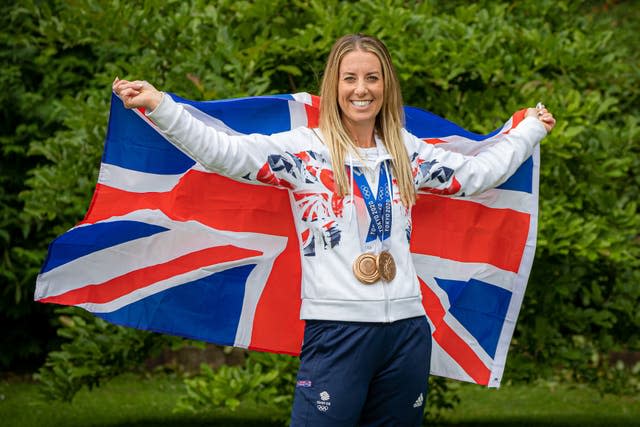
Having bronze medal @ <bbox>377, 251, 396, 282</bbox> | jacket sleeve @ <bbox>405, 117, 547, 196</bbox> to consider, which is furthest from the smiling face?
bronze medal @ <bbox>377, 251, 396, 282</bbox>

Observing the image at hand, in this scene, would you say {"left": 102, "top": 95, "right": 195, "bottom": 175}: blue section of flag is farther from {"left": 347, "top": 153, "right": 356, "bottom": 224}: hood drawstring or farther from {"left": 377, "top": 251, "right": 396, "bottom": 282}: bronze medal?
{"left": 377, "top": 251, "right": 396, "bottom": 282}: bronze medal

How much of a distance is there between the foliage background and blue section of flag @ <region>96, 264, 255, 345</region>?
1.39 meters

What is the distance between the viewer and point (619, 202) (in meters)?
5.69

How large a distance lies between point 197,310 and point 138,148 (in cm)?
66

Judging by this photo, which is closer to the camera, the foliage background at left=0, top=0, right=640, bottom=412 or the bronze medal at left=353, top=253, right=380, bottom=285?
the bronze medal at left=353, top=253, right=380, bottom=285

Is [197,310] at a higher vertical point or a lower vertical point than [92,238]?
lower

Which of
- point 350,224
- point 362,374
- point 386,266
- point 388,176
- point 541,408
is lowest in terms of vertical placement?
point 541,408

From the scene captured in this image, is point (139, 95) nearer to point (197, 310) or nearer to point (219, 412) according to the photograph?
point (197, 310)

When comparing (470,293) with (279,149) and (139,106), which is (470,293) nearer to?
(279,149)

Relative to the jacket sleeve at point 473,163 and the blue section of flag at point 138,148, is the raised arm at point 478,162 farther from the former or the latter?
the blue section of flag at point 138,148

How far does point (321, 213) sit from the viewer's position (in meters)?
3.25

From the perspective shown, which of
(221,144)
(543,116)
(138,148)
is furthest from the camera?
(543,116)

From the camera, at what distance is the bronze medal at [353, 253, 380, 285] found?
10.4ft

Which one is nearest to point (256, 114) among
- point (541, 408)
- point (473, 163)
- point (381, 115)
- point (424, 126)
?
point (381, 115)
